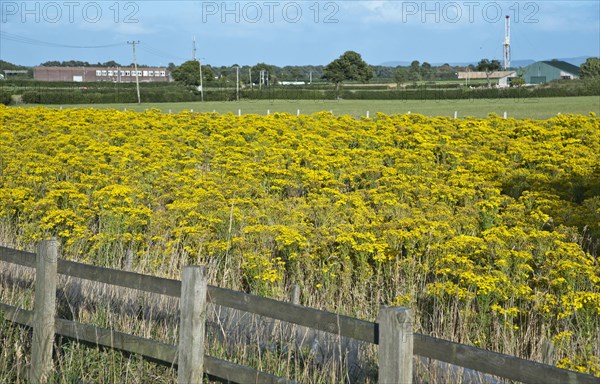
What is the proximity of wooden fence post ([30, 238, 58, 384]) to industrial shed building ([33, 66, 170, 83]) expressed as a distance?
151320mm

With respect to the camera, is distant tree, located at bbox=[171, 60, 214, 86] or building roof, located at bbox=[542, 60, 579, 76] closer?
distant tree, located at bbox=[171, 60, 214, 86]

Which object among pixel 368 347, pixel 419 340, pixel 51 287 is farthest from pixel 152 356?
pixel 419 340

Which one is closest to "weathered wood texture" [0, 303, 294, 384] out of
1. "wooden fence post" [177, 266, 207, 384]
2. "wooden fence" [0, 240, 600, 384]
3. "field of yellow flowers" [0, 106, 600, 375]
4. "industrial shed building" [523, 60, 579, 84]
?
"wooden fence" [0, 240, 600, 384]

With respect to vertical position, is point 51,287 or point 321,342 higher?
point 51,287

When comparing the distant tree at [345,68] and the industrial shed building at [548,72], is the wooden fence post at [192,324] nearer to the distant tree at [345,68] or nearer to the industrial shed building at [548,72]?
the distant tree at [345,68]

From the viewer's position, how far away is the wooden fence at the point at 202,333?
474 cm

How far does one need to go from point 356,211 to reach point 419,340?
6256mm

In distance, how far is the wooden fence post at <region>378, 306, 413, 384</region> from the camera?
4.75 meters

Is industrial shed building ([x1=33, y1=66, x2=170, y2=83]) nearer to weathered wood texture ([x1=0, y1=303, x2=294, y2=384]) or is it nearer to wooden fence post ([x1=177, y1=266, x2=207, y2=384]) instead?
weathered wood texture ([x1=0, y1=303, x2=294, y2=384])

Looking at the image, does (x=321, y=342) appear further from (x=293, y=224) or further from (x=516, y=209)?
(x=516, y=209)

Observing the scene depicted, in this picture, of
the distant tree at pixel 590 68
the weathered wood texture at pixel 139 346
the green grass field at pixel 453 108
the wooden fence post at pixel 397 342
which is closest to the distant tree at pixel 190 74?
the green grass field at pixel 453 108

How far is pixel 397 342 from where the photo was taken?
15.7ft

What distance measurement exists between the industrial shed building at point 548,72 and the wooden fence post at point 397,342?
5544 inches

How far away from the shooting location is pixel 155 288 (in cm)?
641
